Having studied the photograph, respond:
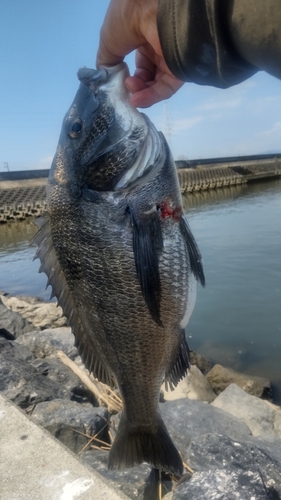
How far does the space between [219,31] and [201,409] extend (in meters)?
4.43

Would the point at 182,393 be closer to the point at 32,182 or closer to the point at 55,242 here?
the point at 55,242

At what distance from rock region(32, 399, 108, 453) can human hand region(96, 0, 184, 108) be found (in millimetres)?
3176

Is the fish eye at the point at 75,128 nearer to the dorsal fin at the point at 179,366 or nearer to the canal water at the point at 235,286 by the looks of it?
the dorsal fin at the point at 179,366

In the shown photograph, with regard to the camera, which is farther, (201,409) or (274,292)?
(274,292)

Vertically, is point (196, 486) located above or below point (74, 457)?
below

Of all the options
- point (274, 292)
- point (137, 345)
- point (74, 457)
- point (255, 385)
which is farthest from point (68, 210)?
point (274, 292)

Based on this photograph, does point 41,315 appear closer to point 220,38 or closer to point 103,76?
point 103,76

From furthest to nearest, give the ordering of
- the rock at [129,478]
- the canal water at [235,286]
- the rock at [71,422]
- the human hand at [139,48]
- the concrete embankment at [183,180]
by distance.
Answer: the concrete embankment at [183,180]
the canal water at [235,286]
the rock at [71,422]
the rock at [129,478]
the human hand at [139,48]

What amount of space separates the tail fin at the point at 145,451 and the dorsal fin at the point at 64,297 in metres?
0.37

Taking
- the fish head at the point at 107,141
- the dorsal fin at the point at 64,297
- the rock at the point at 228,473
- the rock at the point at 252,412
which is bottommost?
the rock at the point at 252,412

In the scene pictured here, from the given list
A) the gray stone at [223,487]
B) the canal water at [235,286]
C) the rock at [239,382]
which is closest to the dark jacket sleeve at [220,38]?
the gray stone at [223,487]

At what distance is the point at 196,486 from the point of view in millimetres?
3143

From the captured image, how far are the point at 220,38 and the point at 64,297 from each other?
1.60 metres

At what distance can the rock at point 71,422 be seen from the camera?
4215 millimetres
